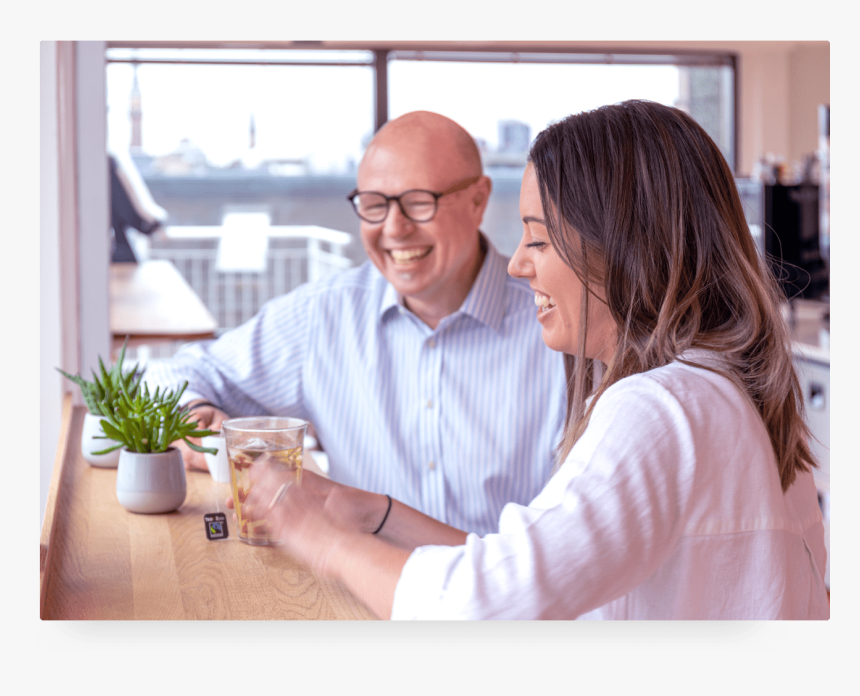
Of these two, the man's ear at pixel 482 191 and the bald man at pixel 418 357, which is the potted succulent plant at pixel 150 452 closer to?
the bald man at pixel 418 357

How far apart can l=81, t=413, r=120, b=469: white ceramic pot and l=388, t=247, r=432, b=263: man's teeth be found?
701mm

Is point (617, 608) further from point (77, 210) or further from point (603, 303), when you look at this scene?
point (77, 210)

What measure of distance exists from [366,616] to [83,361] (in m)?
1.30

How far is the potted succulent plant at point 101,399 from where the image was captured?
1.35 meters

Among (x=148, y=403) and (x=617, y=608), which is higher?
(x=148, y=403)

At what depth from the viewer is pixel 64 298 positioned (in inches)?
75.2

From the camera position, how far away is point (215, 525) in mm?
1176

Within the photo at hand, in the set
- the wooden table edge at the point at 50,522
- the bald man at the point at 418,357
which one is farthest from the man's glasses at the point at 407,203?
the wooden table edge at the point at 50,522

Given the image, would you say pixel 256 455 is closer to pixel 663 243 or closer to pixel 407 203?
pixel 663 243

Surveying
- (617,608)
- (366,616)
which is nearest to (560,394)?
(617,608)

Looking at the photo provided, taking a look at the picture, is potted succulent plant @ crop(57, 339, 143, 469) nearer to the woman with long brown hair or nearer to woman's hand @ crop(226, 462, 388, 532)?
woman's hand @ crop(226, 462, 388, 532)

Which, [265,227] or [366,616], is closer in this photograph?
[366,616]

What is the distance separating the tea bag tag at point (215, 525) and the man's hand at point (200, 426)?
0.22 meters
